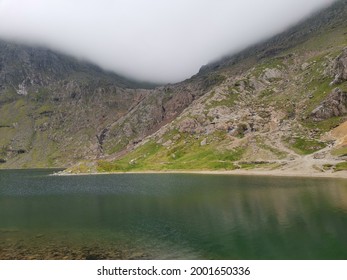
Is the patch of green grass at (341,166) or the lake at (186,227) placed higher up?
the lake at (186,227)

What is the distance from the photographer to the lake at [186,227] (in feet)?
197

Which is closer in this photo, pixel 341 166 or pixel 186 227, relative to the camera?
pixel 186 227

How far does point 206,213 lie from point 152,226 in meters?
18.4

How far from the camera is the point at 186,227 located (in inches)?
3098

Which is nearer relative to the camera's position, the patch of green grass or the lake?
the lake

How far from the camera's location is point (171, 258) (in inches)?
2249

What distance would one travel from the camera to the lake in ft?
197

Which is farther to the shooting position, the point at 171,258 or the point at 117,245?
the point at 117,245

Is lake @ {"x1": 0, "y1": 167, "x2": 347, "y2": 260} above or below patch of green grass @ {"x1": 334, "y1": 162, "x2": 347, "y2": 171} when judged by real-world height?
above

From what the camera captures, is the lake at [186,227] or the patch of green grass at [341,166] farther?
the patch of green grass at [341,166]

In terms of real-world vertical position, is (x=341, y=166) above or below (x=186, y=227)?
below
